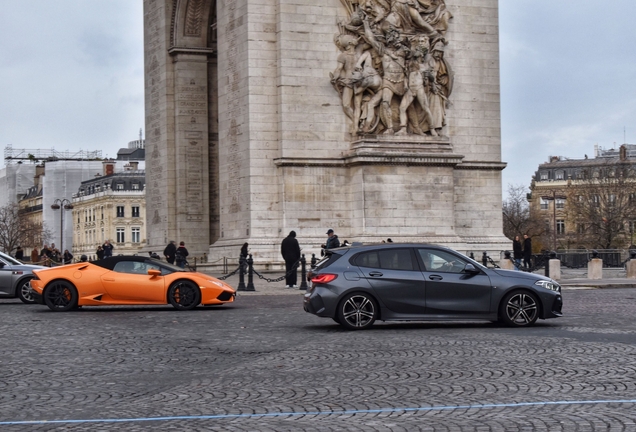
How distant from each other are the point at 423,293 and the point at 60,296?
8139mm

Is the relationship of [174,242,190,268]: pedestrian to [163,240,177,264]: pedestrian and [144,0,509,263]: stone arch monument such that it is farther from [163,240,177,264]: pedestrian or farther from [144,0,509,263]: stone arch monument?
[144,0,509,263]: stone arch monument

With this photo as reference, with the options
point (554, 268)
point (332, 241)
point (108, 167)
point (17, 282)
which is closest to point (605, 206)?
point (108, 167)

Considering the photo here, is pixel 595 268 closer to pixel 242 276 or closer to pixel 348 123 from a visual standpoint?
pixel 348 123

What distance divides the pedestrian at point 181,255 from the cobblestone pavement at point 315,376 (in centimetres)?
1645

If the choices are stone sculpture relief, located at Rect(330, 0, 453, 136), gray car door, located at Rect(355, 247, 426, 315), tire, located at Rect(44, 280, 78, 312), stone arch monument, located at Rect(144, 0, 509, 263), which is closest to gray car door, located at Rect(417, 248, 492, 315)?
gray car door, located at Rect(355, 247, 426, 315)

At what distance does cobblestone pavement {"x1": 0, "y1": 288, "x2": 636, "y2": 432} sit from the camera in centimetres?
927

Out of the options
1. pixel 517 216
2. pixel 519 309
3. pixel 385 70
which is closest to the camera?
pixel 519 309

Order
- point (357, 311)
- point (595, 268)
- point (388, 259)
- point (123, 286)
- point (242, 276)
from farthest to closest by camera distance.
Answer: point (595, 268) < point (242, 276) < point (123, 286) < point (388, 259) < point (357, 311)

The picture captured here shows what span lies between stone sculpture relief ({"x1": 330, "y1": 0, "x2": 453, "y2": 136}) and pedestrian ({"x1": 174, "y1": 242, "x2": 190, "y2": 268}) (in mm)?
6550

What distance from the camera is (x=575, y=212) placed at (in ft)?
320

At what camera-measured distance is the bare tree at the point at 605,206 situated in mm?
90812

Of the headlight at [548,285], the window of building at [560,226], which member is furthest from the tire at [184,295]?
the window of building at [560,226]

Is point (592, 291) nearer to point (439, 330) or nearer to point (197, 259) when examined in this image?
point (439, 330)

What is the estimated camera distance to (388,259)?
57.4ft
